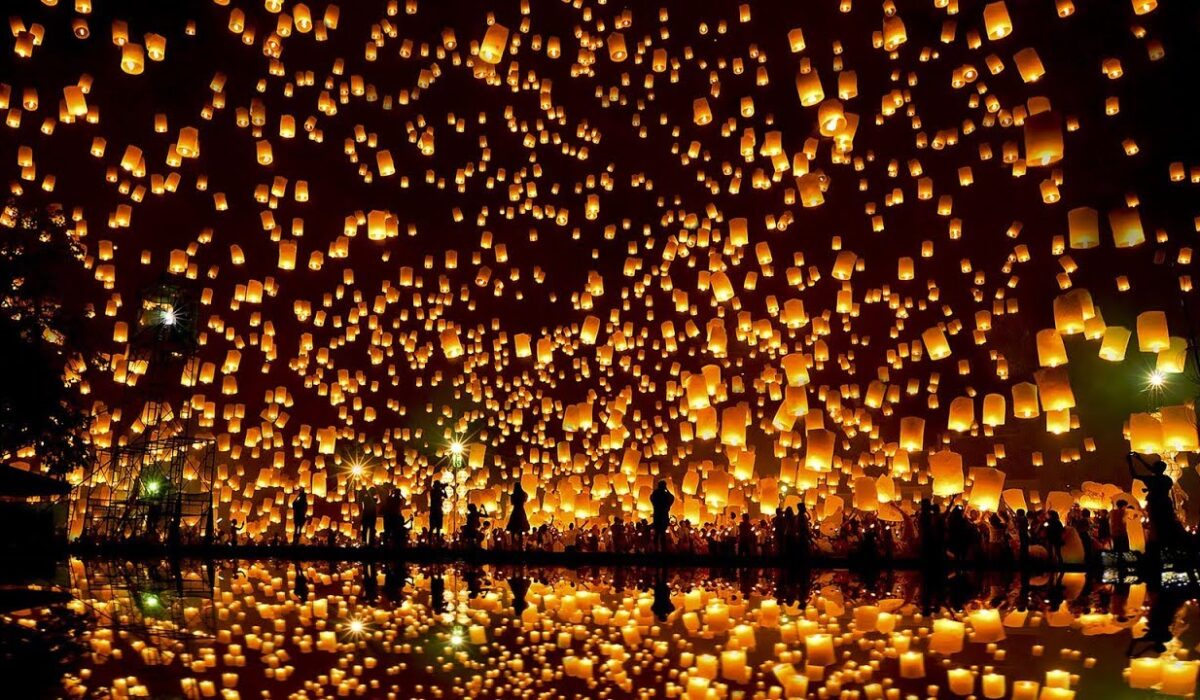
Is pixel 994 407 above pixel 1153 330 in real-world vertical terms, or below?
below

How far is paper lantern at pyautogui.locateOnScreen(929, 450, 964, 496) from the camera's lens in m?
14.5

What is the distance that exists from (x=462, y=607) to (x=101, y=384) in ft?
60.1

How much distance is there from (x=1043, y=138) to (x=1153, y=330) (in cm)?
394

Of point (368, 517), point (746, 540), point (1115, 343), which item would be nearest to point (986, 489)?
point (1115, 343)

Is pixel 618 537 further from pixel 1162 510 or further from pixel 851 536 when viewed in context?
pixel 1162 510

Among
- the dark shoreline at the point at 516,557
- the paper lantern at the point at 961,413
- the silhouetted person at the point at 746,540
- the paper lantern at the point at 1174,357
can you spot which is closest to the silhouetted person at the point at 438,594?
the dark shoreline at the point at 516,557

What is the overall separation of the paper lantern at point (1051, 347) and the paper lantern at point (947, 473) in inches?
79.1

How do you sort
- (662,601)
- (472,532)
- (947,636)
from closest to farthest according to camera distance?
(947,636) < (662,601) < (472,532)

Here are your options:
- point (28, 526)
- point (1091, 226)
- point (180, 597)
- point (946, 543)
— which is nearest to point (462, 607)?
point (180, 597)

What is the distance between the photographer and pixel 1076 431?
2484 cm

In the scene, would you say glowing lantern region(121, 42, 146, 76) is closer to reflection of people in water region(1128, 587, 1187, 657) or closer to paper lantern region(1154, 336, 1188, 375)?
reflection of people in water region(1128, 587, 1187, 657)

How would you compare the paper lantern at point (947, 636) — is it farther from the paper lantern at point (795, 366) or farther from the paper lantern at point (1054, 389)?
the paper lantern at point (795, 366)

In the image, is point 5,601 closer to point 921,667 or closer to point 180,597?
point 180,597

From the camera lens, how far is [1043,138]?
36.8 feet
